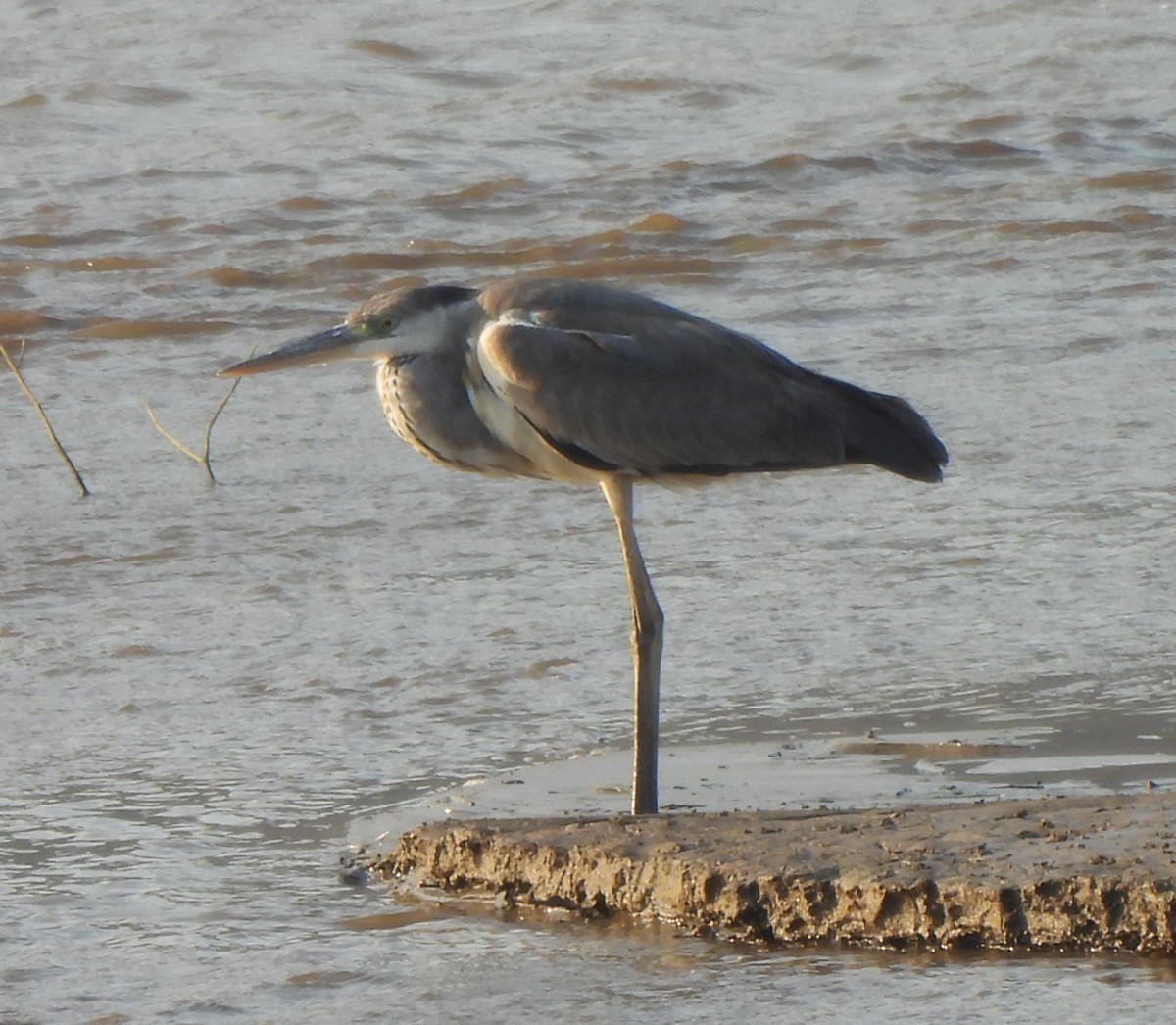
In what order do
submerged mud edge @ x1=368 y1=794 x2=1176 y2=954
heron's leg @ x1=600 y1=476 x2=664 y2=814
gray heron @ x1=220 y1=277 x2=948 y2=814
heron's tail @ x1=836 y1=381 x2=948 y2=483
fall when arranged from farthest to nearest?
heron's tail @ x1=836 y1=381 x2=948 y2=483 < gray heron @ x1=220 y1=277 x2=948 y2=814 < heron's leg @ x1=600 y1=476 x2=664 y2=814 < submerged mud edge @ x1=368 y1=794 x2=1176 y2=954

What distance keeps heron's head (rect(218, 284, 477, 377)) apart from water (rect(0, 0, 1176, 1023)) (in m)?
0.82

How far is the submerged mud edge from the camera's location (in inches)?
149

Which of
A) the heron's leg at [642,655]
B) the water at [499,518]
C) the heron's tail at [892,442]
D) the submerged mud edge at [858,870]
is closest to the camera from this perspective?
the submerged mud edge at [858,870]

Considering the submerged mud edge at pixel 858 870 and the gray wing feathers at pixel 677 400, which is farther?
the gray wing feathers at pixel 677 400

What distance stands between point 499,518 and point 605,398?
6.15 ft

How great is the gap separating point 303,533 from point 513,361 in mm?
2004

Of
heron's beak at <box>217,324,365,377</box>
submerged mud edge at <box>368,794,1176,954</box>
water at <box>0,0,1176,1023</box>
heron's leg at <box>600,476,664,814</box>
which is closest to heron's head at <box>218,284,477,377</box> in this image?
heron's beak at <box>217,324,365,377</box>

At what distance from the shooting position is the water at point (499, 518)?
4082mm

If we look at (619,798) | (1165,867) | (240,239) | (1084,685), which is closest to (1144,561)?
(1084,685)

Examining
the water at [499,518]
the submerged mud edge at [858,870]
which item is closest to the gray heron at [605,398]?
the water at [499,518]

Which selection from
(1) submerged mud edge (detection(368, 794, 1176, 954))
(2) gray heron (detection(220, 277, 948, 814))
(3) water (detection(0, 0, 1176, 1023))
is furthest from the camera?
(2) gray heron (detection(220, 277, 948, 814))

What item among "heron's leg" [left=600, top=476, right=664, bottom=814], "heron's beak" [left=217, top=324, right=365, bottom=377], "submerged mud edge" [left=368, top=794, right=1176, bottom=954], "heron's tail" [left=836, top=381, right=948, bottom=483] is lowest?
"submerged mud edge" [left=368, top=794, right=1176, bottom=954]

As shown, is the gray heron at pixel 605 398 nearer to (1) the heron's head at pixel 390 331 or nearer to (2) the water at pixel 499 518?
(1) the heron's head at pixel 390 331

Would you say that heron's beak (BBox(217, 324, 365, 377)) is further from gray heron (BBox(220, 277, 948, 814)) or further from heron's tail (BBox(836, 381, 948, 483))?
heron's tail (BBox(836, 381, 948, 483))
